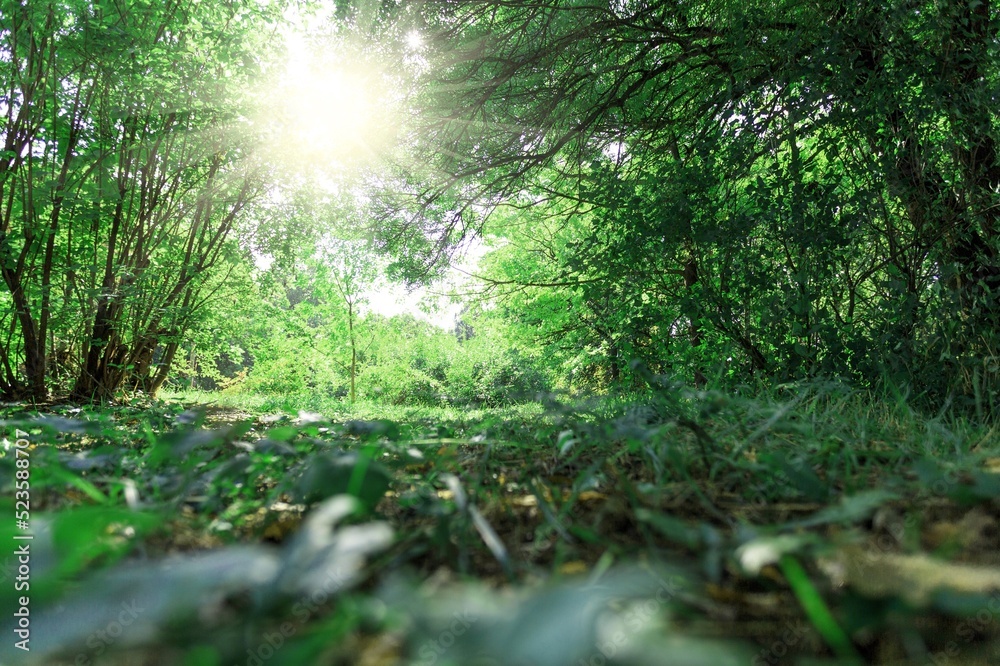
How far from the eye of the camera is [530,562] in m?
0.82

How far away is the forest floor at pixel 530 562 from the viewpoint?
47cm

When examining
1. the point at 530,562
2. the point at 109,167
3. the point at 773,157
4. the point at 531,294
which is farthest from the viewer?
the point at 531,294

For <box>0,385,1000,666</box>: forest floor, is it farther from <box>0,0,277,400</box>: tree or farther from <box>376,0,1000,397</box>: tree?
<box>0,0,277,400</box>: tree

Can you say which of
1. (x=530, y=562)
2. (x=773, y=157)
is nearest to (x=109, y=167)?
(x=773, y=157)

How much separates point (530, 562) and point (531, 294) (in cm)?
746

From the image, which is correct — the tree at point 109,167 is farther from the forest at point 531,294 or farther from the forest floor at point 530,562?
the forest floor at point 530,562

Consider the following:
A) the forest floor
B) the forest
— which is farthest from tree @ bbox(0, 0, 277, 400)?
the forest floor

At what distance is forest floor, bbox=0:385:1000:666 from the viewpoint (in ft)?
1.53

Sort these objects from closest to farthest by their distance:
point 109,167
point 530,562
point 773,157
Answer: point 530,562
point 773,157
point 109,167

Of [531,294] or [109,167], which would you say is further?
[531,294]

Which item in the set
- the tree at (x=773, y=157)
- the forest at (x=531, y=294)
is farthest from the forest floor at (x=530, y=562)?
the tree at (x=773, y=157)

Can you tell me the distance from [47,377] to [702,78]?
7.15 m

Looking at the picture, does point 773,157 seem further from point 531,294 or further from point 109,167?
point 109,167

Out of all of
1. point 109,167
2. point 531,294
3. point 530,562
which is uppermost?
point 109,167
